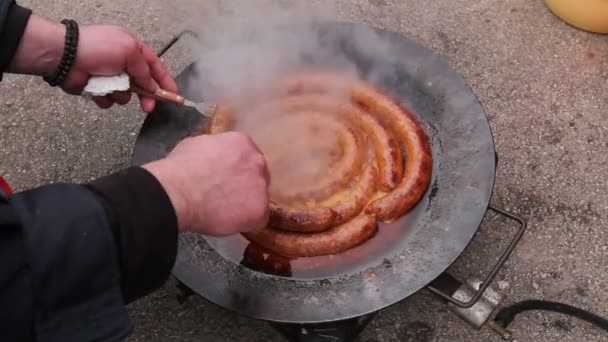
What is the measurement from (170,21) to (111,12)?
1.39 ft

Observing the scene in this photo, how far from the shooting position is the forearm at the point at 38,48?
2258 millimetres

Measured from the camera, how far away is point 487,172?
2375 mm

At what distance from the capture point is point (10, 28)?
7.18 feet

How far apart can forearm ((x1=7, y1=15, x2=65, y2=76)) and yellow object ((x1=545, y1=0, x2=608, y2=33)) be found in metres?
3.00

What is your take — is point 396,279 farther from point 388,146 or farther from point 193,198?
point 193,198

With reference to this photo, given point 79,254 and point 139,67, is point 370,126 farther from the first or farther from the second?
point 79,254

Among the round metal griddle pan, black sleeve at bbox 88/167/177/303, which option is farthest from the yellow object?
black sleeve at bbox 88/167/177/303

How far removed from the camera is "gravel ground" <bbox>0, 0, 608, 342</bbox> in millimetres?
2863

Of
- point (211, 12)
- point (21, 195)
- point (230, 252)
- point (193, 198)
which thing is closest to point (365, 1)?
point (211, 12)

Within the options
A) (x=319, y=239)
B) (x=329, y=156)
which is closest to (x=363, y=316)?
(x=319, y=239)

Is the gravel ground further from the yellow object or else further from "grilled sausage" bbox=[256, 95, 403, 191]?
"grilled sausage" bbox=[256, 95, 403, 191]

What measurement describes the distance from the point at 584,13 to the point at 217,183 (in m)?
2.91

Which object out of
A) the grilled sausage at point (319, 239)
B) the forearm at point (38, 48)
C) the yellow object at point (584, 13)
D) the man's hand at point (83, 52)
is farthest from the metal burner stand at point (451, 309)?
the yellow object at point (584, 13)

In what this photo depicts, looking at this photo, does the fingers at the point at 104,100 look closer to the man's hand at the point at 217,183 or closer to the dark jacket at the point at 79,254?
the man's hand at the point at 217,183
